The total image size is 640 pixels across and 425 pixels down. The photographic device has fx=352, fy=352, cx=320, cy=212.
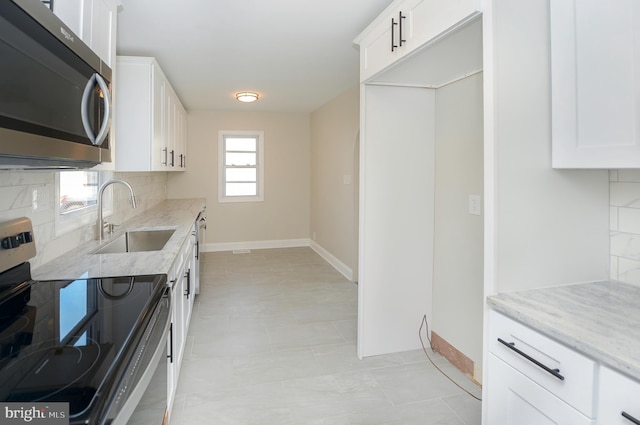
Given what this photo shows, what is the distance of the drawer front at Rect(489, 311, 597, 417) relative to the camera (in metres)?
1.00

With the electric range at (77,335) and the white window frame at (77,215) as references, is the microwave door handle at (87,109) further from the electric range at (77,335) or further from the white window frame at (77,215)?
the white window frame at (77,215)

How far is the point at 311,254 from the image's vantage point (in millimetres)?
6199

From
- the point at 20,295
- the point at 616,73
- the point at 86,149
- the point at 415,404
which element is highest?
the point at 616,73

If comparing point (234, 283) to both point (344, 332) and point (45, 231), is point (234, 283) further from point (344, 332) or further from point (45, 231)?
point (45, 231)

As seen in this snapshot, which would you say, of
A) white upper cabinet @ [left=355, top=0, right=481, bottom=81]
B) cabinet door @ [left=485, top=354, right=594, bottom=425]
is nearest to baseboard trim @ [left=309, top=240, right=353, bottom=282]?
white upper cabinet @ [left=355, top=0, right=481, bottom=81]

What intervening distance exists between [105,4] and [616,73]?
7.50ft

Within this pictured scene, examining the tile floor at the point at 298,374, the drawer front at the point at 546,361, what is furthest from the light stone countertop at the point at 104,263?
the drawer front at the point at 546,361

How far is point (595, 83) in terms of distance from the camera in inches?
48.1

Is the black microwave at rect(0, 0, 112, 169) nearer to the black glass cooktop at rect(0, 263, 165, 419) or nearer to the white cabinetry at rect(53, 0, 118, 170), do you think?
the white cabinetry at rect(53, 0, 118, 170)

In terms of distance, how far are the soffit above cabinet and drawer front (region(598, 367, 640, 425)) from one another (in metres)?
1.33

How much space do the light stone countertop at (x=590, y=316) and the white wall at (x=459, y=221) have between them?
92 cm

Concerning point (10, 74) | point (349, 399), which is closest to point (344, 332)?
point (349, 399)

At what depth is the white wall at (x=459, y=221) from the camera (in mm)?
2314

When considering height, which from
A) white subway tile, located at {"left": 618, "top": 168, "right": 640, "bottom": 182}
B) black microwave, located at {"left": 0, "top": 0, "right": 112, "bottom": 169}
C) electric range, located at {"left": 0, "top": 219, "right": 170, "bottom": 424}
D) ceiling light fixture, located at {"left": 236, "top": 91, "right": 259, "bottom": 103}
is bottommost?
electric range, located at {"left": 0, "top": 219, "right": 170, "bottom": 424}
